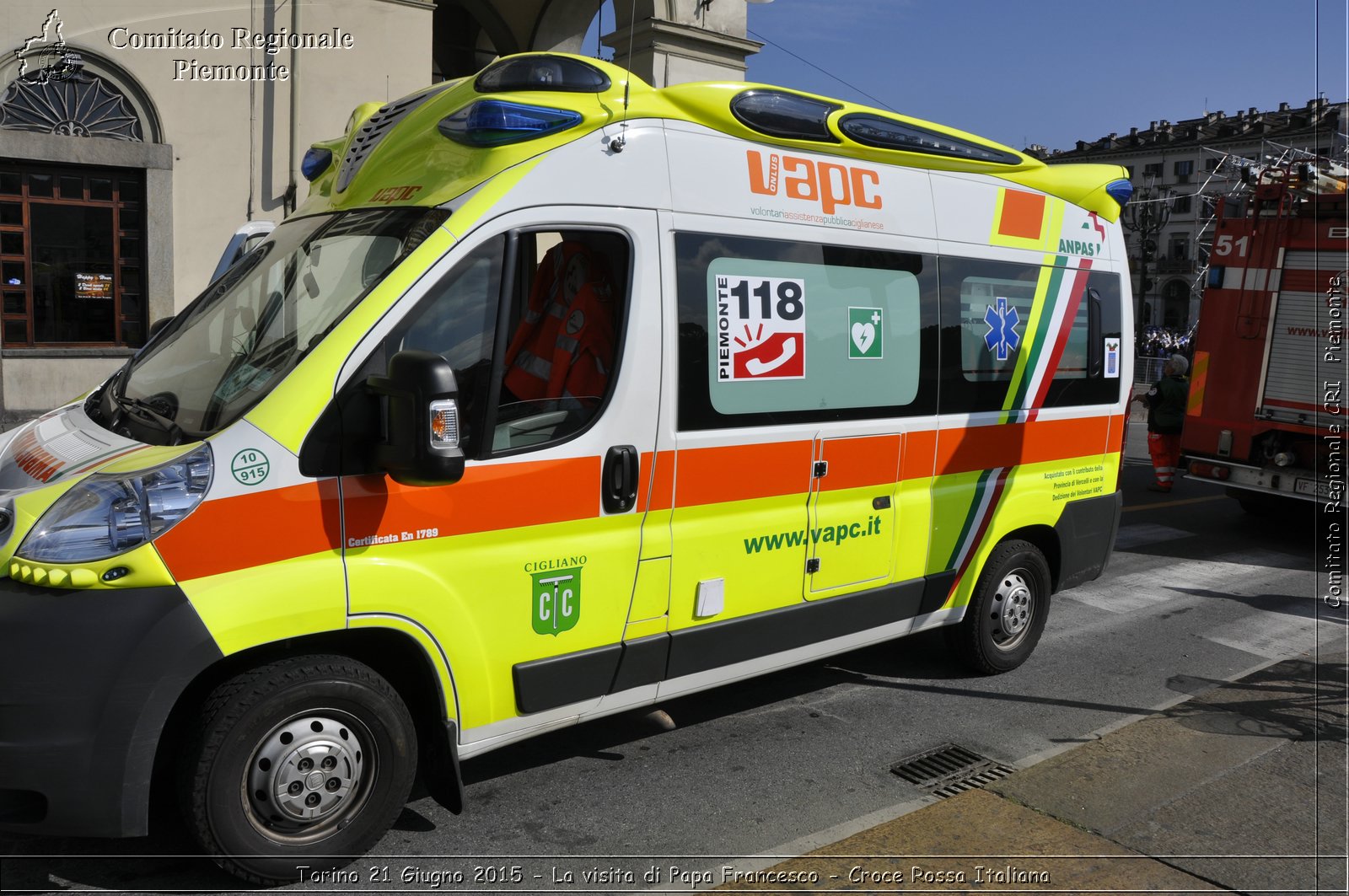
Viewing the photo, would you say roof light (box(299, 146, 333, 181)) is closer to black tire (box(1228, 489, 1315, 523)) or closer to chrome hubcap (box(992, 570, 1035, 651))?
chrome hubcap (box(992, 570, 1035, 651))

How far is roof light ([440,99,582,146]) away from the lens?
12.2 feet

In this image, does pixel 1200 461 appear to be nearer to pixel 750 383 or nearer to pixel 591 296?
pixel 750 383

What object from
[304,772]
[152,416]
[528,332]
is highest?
[528,332]

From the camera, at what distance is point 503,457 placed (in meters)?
3.63

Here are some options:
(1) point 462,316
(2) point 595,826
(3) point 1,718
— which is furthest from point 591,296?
(3) point 1,718

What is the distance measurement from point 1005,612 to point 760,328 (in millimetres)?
2454

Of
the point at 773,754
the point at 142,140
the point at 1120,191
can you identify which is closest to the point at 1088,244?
the point at 1120,191

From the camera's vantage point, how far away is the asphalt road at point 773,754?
3621mm

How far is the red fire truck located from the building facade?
7189 millimetres

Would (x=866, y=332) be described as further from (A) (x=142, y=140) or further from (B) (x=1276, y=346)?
(A) (x=142, y=140)

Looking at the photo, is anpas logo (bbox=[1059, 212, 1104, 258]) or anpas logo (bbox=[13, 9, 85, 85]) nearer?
anpas logo (bbox=[1059, 212, 1104, 258])

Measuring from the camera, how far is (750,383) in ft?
14.3

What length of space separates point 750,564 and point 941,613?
155cm

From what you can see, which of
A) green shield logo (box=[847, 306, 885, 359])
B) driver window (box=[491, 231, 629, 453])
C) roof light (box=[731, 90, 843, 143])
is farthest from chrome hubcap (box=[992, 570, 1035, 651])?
driver window (box=[491, 231, 629, 453])
